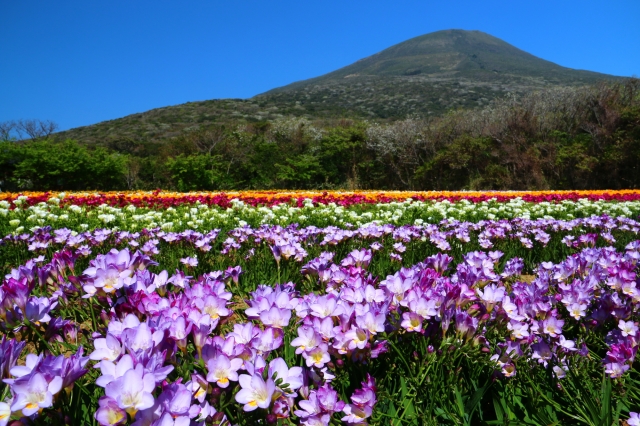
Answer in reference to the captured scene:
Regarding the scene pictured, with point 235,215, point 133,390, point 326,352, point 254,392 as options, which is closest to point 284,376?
point 254,392

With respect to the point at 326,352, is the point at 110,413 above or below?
above

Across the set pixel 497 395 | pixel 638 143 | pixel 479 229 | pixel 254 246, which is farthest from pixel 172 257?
pixel 638 143

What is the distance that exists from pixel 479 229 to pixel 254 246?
2971mm

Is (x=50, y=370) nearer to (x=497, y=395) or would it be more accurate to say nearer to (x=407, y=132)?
(x=497, y=395)

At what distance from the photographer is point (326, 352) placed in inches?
54.4

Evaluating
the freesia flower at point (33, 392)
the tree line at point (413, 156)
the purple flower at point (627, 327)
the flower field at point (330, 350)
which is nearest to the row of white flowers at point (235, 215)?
the flower field at point (330, 350)

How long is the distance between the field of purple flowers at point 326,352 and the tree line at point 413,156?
2022cm

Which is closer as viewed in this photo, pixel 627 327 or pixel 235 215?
pixel 627 327

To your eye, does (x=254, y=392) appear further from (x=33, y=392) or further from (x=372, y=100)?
(x=372, y=100)

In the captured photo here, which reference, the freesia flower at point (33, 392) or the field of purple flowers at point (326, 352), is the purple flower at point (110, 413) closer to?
the field of purple flowers at point (326, 352)

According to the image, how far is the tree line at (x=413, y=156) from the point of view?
1955 cm

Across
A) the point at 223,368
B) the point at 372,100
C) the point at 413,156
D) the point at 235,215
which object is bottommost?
the point at 235,215

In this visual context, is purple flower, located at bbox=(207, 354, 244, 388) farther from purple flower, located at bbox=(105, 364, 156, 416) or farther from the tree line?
the tree line

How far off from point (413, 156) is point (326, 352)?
2453cm
